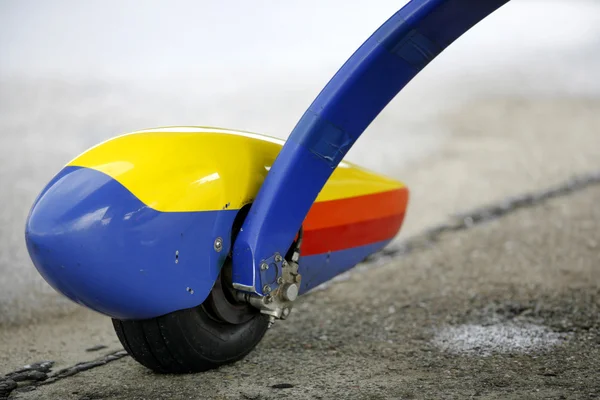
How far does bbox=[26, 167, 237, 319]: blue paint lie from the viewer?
177 centimetres

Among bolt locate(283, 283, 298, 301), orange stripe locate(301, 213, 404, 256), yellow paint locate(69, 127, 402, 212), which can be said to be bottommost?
bolt locate(283, 283, 298, 301)

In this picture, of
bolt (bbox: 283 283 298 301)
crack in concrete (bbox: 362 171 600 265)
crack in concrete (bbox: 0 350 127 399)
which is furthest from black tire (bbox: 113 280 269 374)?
crack in concrete (bbox: 362 171 600 265)

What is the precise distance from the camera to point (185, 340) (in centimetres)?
197

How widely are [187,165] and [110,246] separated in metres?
0.27

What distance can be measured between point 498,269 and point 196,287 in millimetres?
1661

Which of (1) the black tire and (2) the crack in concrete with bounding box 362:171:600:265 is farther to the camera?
(2) the crack in concrete with bounding box 362:171:600:265

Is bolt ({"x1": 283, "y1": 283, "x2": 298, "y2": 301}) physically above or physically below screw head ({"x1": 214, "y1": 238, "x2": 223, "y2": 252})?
below

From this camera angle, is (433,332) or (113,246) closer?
(113,246)

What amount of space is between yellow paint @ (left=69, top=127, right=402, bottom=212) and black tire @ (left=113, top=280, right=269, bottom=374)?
26 cm

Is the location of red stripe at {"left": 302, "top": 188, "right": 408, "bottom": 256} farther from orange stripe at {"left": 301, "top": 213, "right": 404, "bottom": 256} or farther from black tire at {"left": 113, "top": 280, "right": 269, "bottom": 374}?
black tire at {"left": 113, "top": 280, "right": 269, "bottom": 374}

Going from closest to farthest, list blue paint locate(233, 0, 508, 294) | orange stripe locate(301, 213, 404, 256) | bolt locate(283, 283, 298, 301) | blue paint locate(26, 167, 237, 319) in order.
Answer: blue paint locate(26, 167, 237, 319), blue paint locate(233, 0, 508, 294), bolt locate(283, 283, 298, 301), orange stripe locate(301, 213, 404, 256)

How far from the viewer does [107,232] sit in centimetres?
177

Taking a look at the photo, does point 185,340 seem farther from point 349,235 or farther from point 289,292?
point 349,235

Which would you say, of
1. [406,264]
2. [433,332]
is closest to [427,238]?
[406,264]
